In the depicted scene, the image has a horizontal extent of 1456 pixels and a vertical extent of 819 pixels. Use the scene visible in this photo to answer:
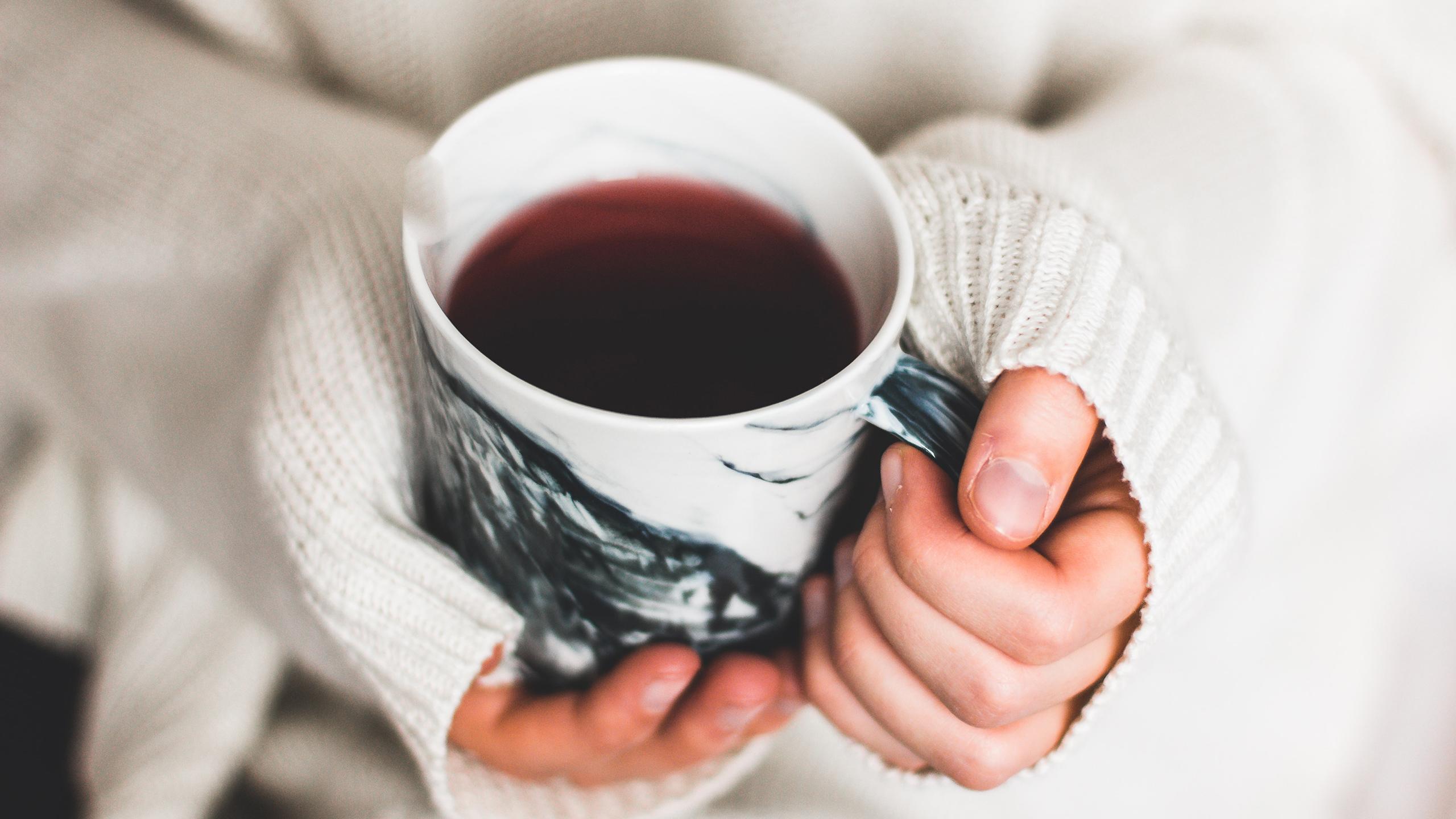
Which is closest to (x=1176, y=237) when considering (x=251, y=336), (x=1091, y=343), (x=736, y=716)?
(x=1091, y=343)

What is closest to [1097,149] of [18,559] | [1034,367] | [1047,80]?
[1047,80]

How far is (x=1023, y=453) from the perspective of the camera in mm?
292

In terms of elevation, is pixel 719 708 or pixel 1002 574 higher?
pixel 1002 574

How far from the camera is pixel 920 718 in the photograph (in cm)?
37

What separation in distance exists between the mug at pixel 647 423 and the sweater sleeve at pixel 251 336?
41 mm

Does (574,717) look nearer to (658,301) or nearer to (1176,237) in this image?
(658,301)

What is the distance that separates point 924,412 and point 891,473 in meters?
0.02

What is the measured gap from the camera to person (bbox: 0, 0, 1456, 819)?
13.6 inches

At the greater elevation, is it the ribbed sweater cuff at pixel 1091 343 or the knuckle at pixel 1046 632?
the ribbed sweater cuff at pixel 1091 343

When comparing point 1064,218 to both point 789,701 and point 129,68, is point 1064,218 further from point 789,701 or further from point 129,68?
point 129,68

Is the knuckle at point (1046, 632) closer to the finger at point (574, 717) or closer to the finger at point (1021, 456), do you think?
the finger at point (1021, 456)

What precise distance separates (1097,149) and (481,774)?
1.54ft

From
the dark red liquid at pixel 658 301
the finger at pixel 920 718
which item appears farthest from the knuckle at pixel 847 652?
the dark red liquid at pixel 658 301

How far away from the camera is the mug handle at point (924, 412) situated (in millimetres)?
305
